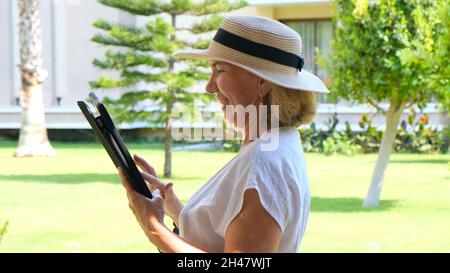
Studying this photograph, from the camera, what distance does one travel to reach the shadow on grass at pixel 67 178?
10.3 metres

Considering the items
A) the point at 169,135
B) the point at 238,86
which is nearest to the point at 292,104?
the point at 238,86

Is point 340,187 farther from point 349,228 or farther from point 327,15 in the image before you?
point 327,15

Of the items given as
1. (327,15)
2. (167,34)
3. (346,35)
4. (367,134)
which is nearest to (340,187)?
(346,35)

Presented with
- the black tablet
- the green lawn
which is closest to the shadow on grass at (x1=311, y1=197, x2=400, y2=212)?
the green lawn

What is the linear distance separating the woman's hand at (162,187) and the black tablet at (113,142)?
145mm

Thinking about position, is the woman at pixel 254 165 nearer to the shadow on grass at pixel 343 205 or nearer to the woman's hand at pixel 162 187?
the woman's hand at pixel 162 187

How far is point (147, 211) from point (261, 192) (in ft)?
0.63

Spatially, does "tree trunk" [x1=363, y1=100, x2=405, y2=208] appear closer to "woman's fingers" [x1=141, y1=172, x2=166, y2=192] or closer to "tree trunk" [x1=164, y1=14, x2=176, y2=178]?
"tree trunk" [x1=164, y1=14, x2=176, y2=178]

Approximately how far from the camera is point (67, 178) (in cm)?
1062

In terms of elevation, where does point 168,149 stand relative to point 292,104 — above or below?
below

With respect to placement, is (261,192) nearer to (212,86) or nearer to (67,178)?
(212,86)
